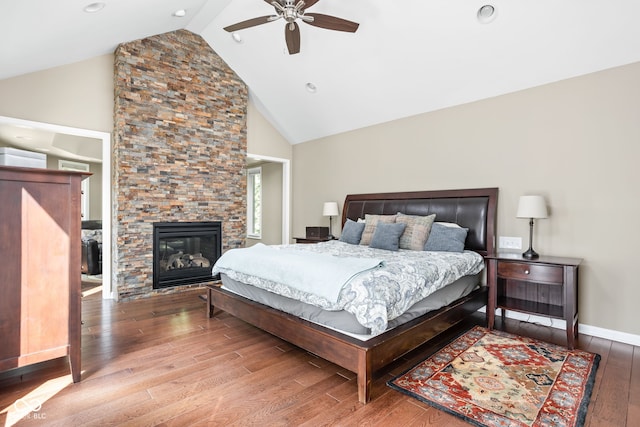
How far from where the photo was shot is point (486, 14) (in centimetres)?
311

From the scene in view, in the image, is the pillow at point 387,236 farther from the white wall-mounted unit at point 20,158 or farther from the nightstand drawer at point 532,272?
the white wall-mounted unit at point 20,158

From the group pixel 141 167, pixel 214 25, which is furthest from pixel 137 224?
pixel 214 25

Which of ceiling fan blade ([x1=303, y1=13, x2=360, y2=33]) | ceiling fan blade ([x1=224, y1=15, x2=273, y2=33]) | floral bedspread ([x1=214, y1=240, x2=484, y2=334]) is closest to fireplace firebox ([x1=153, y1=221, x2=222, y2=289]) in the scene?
floral bedspread ([x1=214, y1=240, x2=484, y2=334])

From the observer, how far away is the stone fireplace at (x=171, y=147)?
431cm

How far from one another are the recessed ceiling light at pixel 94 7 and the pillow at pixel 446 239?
3969mm

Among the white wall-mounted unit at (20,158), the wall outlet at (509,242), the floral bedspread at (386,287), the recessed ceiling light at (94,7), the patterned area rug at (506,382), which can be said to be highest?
the recessed ceiling light at (94,7)

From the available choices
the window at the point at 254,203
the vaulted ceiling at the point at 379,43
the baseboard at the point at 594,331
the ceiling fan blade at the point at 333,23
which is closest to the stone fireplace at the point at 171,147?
the vaulted ceiling at the point at 379,43

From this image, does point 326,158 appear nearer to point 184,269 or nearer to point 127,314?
point 184,269

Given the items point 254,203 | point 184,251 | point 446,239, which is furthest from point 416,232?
point 254,203

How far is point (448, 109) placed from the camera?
13.8ft

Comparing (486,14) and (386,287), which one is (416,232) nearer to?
(386,287)

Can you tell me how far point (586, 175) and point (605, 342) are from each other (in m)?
1.56

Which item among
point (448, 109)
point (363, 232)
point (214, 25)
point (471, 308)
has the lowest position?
point (471, 308)

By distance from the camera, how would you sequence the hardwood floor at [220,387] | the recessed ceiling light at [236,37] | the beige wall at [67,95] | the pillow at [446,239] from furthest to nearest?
1. the recessed ceiling light at [236,37]
2. the beige wall at [67,95]
3. the pillow at [446,239]
4. the hardwood floor at [220,387]
